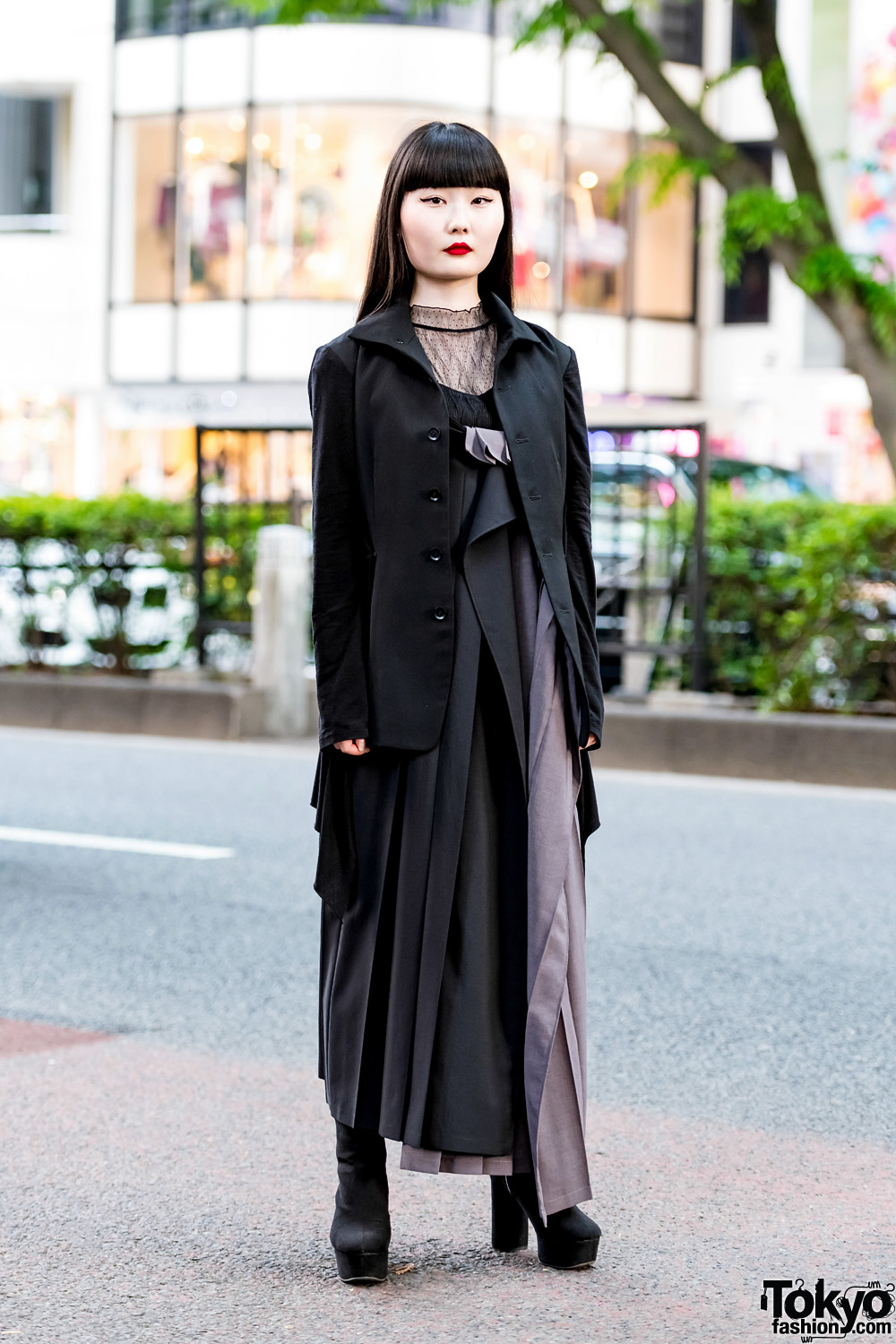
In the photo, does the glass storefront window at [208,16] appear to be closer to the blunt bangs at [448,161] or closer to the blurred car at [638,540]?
the blurred car at [638,540]

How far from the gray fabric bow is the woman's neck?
242 mm

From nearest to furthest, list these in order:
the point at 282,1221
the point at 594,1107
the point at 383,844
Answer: the point at 383,844 → the point at 282,1221 → the point at 594,1107

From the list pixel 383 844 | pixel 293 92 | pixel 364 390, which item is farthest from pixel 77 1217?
pixel 293 92

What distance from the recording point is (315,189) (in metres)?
29.8

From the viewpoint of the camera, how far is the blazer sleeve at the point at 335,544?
3.36 m

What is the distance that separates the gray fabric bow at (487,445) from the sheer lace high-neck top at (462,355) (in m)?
0.03

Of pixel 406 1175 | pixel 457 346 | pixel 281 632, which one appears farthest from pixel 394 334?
pixel 281 632

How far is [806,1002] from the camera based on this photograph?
19.0ft

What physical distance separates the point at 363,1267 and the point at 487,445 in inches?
56.5

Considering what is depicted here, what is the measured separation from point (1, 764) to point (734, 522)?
480 cm

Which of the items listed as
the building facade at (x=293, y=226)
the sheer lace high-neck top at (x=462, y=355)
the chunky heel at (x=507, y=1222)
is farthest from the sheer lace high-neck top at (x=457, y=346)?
the building facade at (x=293, y=226)

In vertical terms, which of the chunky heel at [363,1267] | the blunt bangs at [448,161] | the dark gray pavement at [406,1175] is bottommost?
the dark gray pavement at [406,1175]

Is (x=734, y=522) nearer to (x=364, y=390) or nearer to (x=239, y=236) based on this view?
(x=364, y=390)

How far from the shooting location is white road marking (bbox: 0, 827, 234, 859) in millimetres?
8352
